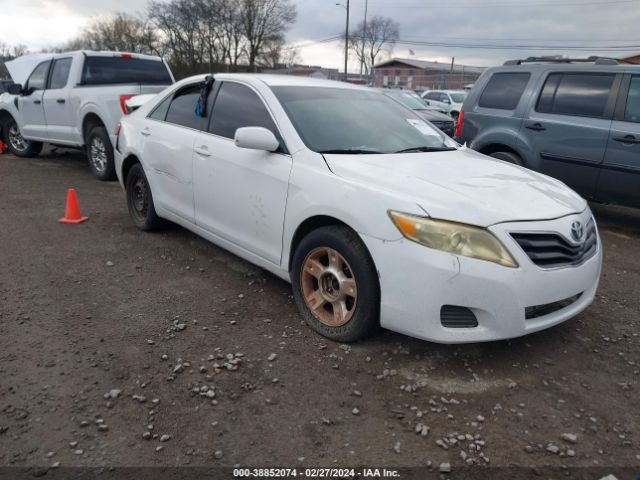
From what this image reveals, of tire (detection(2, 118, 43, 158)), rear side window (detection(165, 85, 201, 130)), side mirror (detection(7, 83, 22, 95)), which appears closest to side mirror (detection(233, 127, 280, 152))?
rear side window (detection(165, 85, 201, 130))

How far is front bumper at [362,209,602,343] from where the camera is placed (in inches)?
104

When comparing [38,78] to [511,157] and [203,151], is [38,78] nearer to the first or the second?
[203,151]

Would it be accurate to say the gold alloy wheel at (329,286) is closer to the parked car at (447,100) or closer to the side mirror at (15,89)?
the side mirror at (15,89)

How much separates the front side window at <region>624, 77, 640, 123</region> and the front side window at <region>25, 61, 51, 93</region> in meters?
8.69

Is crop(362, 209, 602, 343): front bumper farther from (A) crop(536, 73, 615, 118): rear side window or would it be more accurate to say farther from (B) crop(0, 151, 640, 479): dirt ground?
(A) crop(536, 73, 615, 118): rear side window

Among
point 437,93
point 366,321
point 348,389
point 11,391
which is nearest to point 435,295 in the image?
point 366,321

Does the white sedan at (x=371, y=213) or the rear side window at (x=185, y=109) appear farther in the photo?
the rear side window at (x=185, y=109)

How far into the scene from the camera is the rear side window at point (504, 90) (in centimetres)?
655

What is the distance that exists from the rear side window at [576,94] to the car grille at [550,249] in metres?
3.65

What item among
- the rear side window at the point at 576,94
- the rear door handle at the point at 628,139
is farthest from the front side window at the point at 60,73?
the rear door handle at the point at 628,139

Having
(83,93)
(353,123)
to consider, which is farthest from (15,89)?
(353,123)

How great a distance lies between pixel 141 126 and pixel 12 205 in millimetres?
2629

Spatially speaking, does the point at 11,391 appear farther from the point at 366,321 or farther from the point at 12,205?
the point at 12,205

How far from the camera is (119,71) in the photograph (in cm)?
806
